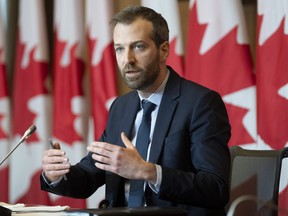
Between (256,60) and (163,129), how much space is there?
135cm

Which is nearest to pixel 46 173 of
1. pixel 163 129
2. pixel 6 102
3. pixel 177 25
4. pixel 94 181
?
pixel 94 181

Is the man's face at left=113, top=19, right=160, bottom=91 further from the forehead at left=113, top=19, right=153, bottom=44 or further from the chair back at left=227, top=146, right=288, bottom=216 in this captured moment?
the chair back at left=227, top=146, right=288, bottom=216

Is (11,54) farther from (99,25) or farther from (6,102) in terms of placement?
(99,25)

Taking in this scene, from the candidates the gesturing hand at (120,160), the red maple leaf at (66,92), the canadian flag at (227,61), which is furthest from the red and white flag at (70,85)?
the gesturing hand at (120,160)

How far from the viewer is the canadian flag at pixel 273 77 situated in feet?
9.95

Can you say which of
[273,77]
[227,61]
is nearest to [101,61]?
[227,61]

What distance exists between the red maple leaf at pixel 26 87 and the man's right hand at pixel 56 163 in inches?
78.3

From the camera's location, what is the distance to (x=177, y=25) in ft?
11.6

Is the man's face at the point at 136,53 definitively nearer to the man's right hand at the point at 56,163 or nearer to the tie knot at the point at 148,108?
the tie knot at the point at 148,108

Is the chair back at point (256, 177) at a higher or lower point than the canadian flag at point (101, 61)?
lower

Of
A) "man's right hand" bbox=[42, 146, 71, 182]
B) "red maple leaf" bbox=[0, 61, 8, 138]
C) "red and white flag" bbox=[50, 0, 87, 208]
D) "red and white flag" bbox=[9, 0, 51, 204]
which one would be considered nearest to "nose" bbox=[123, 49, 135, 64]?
"man's right hand" bbox=[42, 146, 71, 182]

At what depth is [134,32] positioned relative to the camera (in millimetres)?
2129

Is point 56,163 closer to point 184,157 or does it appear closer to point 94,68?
point 184,157

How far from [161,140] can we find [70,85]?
6.22 ft
